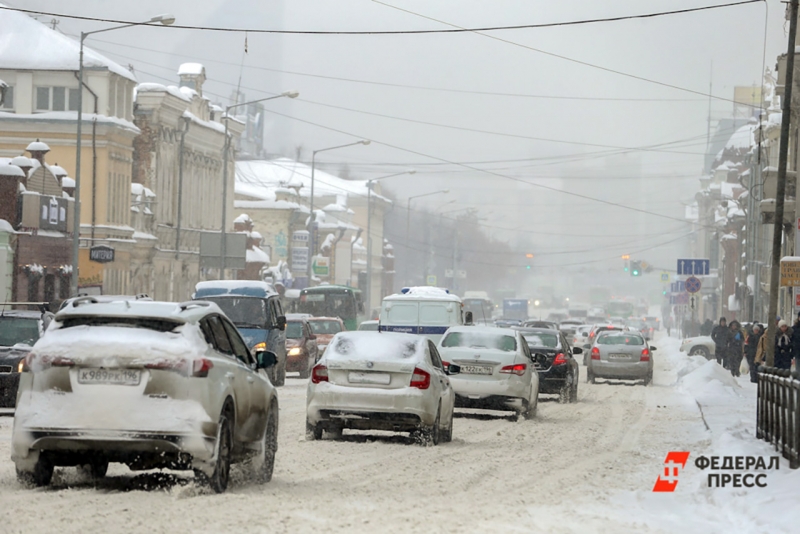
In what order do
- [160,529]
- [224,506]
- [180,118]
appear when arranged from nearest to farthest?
[160,529], [224,506], [180,118]

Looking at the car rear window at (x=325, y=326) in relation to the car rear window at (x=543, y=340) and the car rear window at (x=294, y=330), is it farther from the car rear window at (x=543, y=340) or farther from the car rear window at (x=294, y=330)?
the car rear window at (x=543, y=340)

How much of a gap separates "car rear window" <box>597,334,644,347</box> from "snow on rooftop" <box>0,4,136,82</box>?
1245 inches

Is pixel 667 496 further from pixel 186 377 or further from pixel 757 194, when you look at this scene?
pixel 757 194

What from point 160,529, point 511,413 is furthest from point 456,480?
point 511,413

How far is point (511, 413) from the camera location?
24.1 meters

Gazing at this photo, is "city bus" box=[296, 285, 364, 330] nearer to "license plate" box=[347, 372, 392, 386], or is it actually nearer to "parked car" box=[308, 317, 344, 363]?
"parked car" box=[308, 317, 344, 363]

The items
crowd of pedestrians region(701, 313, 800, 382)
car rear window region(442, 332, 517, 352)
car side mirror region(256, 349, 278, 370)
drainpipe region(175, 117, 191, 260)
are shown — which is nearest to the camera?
car side mirror region(256, 349, 278, 370)

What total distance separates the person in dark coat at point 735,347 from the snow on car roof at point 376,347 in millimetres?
27904

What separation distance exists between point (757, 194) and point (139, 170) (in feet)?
97.5

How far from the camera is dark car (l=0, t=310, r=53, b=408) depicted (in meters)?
21.4

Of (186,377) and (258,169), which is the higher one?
(258,169)

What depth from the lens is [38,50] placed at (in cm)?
6338

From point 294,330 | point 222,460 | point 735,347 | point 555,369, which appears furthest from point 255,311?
point 222,460

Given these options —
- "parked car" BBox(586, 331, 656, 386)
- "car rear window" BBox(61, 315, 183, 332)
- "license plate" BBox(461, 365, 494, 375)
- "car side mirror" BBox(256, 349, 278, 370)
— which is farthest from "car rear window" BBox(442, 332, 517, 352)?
"parked car" BBox(586, 331, 656, 386)
